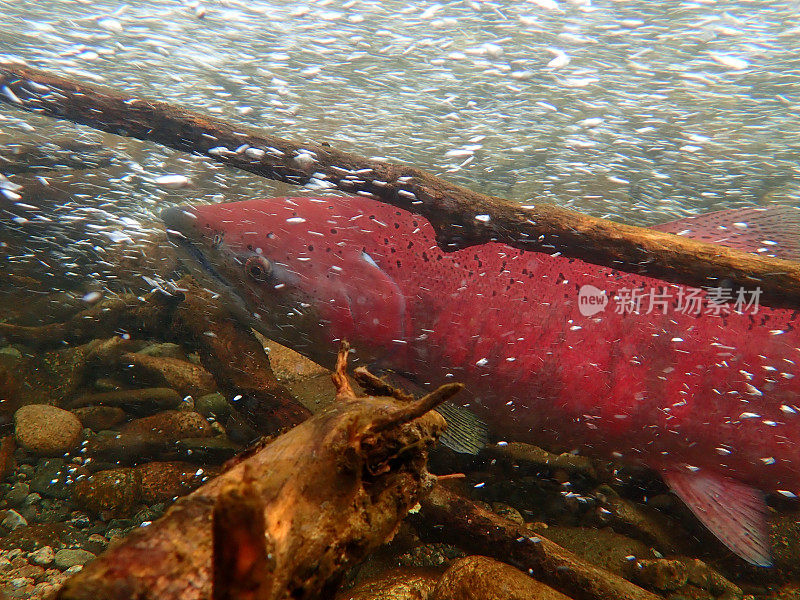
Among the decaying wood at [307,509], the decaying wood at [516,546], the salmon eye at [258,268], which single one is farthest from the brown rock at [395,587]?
the salmon eye at [258,268]

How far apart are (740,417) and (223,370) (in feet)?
11.8

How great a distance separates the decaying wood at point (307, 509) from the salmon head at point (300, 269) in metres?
1.82

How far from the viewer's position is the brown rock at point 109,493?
95.4 inches

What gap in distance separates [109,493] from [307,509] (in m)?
2.14

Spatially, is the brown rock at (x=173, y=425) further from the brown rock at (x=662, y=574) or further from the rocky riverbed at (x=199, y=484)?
the brown rock at (x=662, y=574)

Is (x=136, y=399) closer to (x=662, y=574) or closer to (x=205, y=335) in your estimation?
(x=205, y=335)

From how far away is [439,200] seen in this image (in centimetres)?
269

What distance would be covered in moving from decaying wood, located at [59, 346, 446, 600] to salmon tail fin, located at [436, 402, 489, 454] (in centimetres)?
146

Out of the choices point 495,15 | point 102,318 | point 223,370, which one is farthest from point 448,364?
point 495,15

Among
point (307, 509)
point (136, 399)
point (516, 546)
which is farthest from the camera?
point (136, 399)

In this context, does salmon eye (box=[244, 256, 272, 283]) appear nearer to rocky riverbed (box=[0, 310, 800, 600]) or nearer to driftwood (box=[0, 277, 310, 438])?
driftwood (box=[0, 277, 310, 438])

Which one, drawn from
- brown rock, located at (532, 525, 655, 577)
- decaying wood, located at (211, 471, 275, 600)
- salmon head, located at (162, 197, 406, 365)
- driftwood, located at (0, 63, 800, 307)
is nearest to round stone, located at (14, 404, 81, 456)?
salmon head, located at (162, 197, 406, 365)

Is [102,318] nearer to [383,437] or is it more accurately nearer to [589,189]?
[383,437]

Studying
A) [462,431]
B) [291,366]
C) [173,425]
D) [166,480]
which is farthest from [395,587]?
[291,366]
